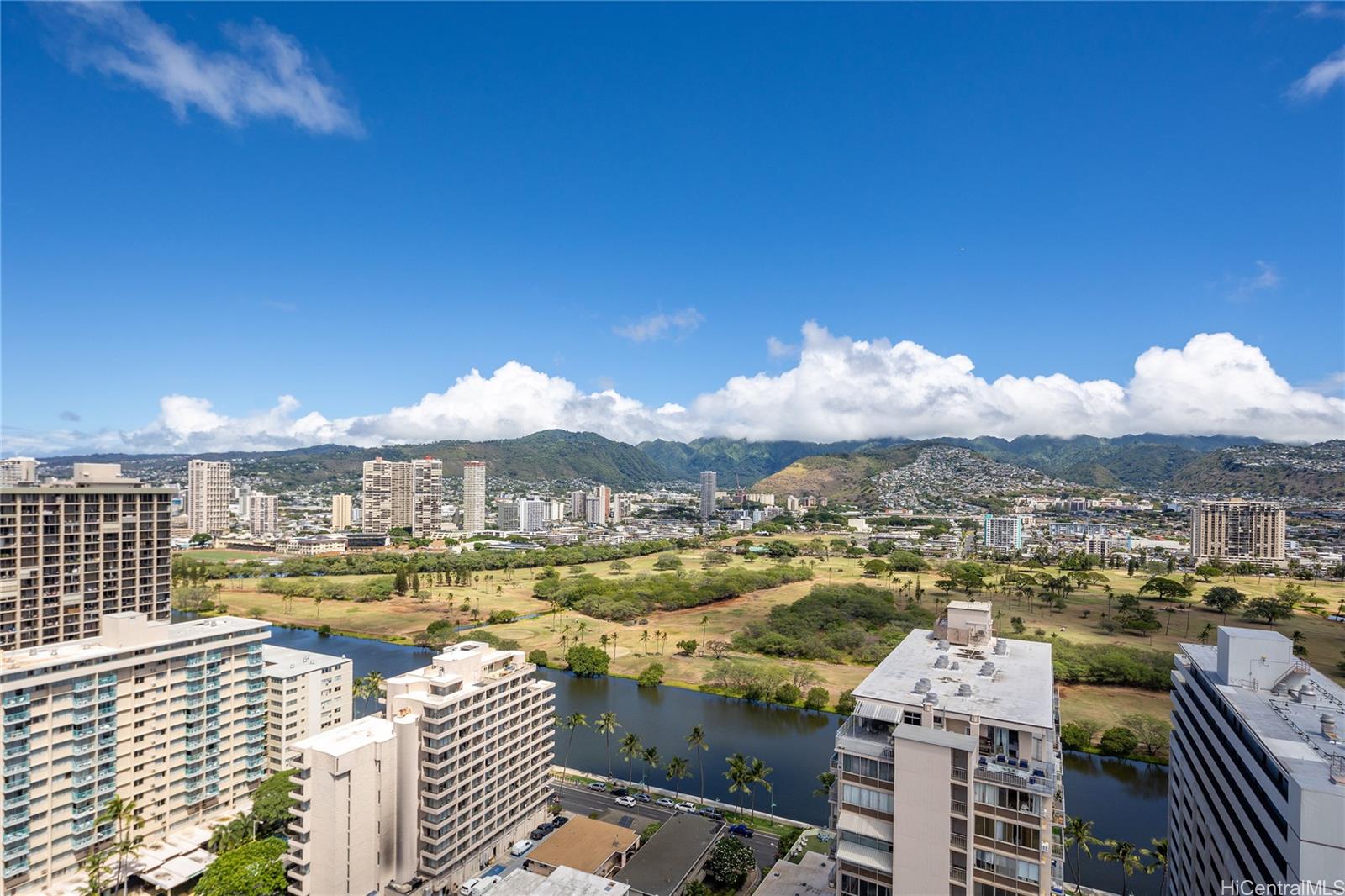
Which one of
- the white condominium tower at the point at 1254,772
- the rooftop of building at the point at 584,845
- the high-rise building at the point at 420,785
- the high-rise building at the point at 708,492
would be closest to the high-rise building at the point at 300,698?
the high-rise building at the point at 420,785

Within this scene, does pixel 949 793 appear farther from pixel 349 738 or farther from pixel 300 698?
pixel 300 698

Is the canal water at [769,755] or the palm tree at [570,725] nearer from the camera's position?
the canal water at [769,755]

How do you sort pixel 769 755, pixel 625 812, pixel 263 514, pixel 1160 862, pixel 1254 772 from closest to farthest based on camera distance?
pixel 1254 772, pixel 1160 862, pixel 625 812, pixel 769 755, pixel 263 514

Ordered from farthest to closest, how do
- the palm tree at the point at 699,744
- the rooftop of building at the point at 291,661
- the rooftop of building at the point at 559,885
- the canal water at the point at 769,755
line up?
the palm tree at the point at 699,744 → the rooftop of building at the point at 291,661 → the canal water at the point at 769,755 → the rooftop of building at the point at 559,885

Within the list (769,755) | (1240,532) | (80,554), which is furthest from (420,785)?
(1240,532)

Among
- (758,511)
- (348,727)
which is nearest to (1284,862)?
(348,727)

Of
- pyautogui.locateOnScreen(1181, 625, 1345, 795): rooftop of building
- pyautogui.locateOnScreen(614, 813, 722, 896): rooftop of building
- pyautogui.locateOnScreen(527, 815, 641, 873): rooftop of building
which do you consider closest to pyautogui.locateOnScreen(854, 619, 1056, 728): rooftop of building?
pyautogui.locateOnScreen(1181, 625, 1345, 795): rooftop of building

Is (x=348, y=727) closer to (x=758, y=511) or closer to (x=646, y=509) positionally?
(x=758, y=511)

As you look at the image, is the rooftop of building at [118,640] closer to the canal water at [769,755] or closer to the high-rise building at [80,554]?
the high-rise building at [80,554]
